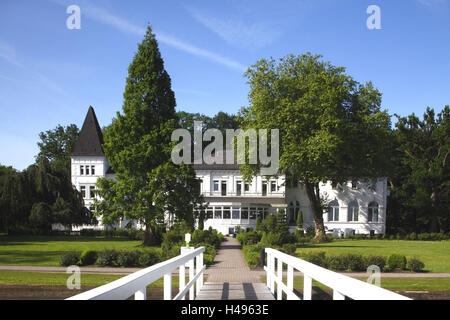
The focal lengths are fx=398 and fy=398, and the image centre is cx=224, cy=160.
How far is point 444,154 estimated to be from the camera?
4688 cm

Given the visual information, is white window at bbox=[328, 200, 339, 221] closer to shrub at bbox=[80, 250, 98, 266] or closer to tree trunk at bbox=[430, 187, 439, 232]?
tree trunk at bbox=[430, 187, 439, 232]

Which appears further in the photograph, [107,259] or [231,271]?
[107,259]

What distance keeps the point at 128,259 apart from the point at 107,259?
1.05m

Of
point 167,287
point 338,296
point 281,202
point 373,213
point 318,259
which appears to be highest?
point 338,296

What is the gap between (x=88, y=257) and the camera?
750 inches

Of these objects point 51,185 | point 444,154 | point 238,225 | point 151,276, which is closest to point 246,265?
point 151,276

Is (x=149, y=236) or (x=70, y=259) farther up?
(x=70, y=259)

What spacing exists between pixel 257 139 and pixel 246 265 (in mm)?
15562

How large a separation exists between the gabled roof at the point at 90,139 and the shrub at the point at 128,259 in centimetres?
3561

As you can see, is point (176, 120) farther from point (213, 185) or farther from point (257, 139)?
point (213, 185)

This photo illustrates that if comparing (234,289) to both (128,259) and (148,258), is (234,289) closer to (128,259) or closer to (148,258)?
(148,258)

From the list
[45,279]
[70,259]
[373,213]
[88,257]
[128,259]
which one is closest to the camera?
[45,279]

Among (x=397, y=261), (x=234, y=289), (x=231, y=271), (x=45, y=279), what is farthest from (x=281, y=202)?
(x=234, y=289)

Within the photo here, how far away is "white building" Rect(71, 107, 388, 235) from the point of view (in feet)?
152
